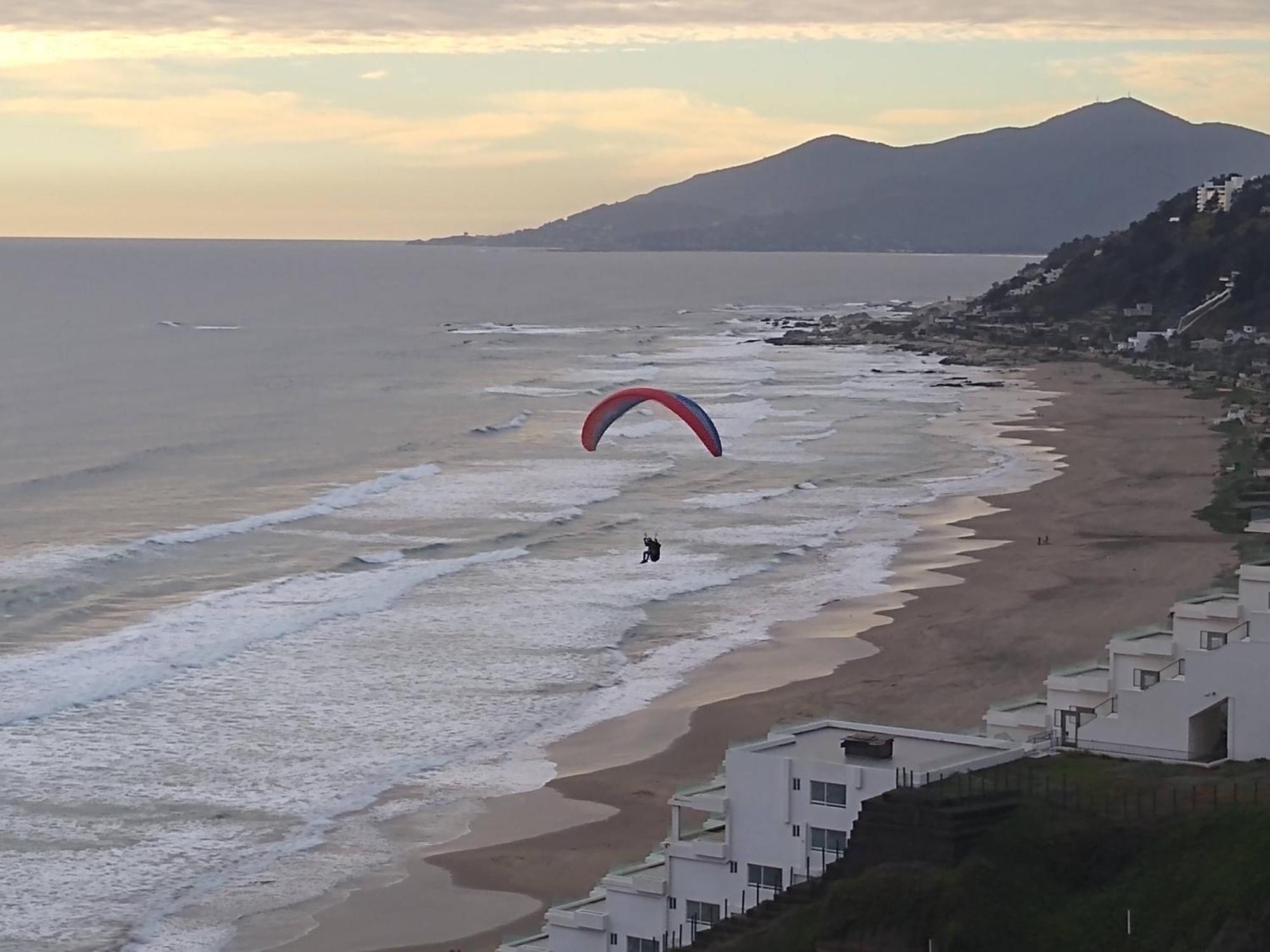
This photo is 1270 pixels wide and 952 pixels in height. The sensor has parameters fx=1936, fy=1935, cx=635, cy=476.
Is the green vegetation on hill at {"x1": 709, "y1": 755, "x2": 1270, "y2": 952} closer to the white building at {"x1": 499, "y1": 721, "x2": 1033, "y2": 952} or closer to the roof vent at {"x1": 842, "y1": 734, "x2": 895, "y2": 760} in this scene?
the white building at {"x1": 499, "y1": 721, "x2": 1033, "y2": 952}

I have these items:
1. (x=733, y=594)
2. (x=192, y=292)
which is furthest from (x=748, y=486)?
(x=192, y=292)

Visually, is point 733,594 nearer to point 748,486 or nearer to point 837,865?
point 748,486

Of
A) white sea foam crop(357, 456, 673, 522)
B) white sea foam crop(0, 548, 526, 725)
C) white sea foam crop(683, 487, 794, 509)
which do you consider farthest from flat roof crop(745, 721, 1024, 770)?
white sea foam crop(683, 487, 794, 509)

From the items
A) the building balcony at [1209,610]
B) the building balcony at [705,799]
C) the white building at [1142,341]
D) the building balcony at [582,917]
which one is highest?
the white building at [1142,341]

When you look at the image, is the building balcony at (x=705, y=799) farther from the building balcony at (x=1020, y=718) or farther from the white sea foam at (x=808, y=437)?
the white sea foam at (x=808, y=437)

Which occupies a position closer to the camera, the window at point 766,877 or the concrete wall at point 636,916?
the window at point 766,877

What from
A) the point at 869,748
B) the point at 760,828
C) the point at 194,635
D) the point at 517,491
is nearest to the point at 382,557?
the point at 194,635

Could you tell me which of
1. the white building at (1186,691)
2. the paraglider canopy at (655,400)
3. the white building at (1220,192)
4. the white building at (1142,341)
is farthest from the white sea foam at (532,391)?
the white building at (1186,691)
